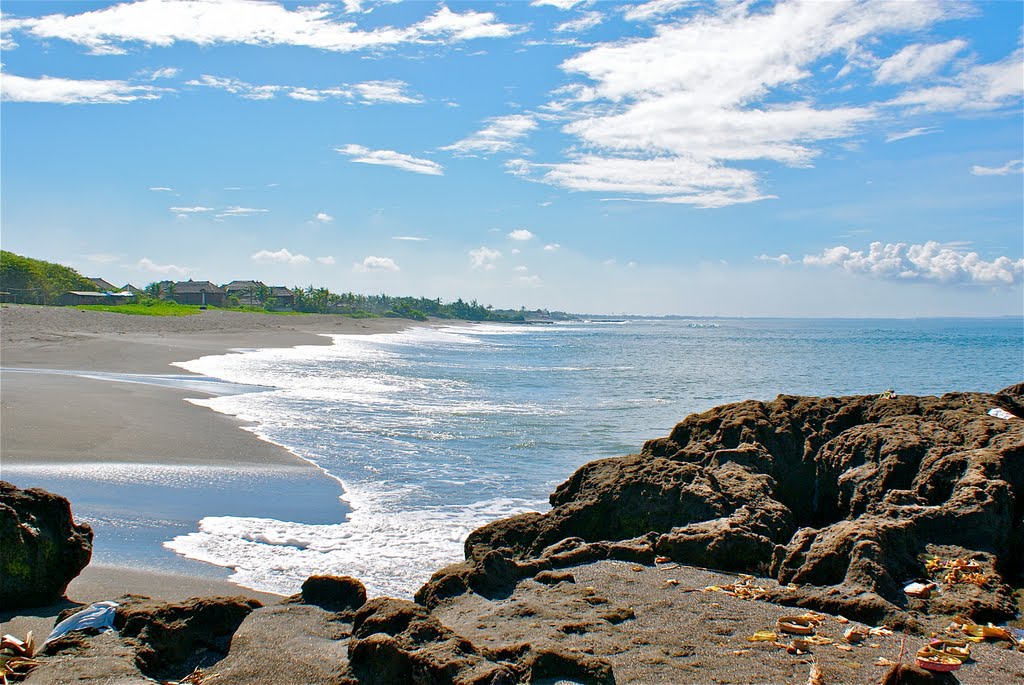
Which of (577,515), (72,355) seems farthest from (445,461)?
(72,355)

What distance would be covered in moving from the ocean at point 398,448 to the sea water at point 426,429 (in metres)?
0.04

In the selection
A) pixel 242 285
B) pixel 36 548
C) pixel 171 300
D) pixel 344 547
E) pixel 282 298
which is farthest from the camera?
pixel 242 285

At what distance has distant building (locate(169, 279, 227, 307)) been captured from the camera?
345ft

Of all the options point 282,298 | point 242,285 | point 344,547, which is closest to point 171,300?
Answer: point 282,298

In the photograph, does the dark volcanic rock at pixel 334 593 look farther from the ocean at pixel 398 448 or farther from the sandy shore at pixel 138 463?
the sandy shore at pixel 138 463

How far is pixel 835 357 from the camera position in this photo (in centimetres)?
6003

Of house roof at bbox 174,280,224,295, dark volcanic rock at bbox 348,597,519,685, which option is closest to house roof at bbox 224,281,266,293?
house roof at bbox 174,280,224,295

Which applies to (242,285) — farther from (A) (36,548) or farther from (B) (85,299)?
(A) (36,548)

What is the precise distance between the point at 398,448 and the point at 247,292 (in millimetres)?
117165

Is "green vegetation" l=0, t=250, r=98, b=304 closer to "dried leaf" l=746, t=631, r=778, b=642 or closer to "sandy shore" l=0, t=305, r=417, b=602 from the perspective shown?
"sandy shore" l=0, t=305, r=417, b=602

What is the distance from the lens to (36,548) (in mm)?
5797

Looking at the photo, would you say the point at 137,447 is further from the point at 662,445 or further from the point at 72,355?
the point at 72,355

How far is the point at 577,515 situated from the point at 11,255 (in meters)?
81.4

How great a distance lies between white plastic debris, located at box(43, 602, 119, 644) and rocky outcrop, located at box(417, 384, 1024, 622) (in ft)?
7.25
